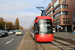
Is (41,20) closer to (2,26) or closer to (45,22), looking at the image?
(45,22)

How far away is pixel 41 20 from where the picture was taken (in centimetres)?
1051

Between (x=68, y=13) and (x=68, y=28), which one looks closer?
(x=68, y=13)

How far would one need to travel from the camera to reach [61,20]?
163ft

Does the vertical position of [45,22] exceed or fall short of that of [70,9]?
it falls short

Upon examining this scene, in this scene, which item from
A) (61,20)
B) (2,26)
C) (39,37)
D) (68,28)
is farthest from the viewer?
(2,26)

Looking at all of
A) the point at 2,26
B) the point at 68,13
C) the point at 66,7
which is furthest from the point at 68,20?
the point at 2,26

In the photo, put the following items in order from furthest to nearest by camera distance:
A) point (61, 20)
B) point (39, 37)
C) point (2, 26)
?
point (2, 26)
point (61, 20)
point (39, 37)

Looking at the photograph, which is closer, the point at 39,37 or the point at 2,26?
the point at 39,37

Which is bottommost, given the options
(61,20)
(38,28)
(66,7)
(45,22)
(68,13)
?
(38,28)

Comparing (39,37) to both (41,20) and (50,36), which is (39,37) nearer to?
(50,36)

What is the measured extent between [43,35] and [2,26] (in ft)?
179

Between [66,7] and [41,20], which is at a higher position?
[66,7]

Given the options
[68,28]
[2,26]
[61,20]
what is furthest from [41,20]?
[2,26]

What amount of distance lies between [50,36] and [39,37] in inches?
50.8
